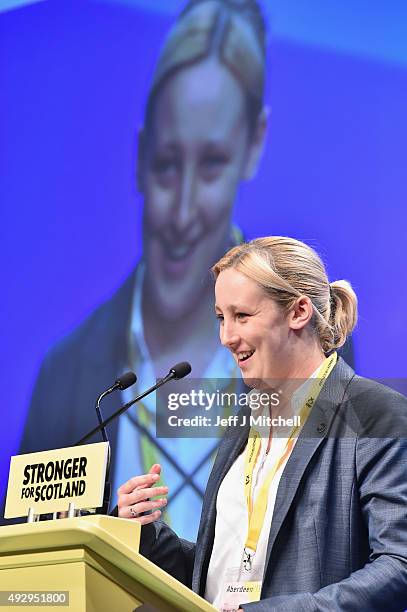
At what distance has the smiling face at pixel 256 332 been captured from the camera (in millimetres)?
2418

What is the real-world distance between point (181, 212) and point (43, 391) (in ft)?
3.18

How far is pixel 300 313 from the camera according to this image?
2461mm

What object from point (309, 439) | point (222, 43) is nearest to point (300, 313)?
point (309, 439)

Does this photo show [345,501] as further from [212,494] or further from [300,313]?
[300,313]

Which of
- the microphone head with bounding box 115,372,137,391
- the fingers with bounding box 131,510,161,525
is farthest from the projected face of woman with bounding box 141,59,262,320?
the fingers with bounding box 131,510,161,525

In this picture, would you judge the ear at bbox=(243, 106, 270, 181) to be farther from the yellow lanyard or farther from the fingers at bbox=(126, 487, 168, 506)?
the fingers at bbox=(126, 487, 168, 506)

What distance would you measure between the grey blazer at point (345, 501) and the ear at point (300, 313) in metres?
0.23

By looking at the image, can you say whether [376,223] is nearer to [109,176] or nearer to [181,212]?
[181,212]

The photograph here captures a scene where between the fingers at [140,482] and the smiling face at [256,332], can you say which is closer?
the fingers at [140,482]

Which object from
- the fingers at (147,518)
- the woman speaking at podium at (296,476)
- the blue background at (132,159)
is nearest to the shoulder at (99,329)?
the blue background at (132,159)

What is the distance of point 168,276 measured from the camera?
4.12 meters

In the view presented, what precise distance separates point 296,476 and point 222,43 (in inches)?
99.3

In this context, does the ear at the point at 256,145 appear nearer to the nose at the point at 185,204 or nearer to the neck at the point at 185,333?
the nose at the point at 185,204

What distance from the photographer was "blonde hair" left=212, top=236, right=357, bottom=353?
2439 mm
